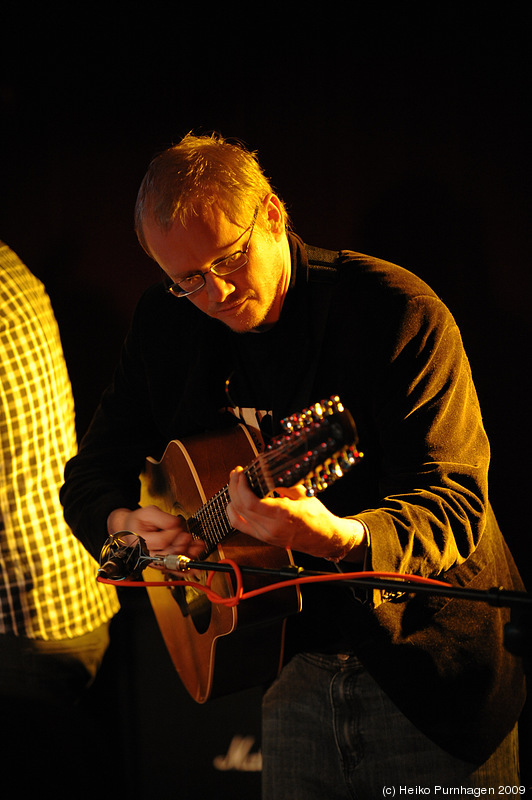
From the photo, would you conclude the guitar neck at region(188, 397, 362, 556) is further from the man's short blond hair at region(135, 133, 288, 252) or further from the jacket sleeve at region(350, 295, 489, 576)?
the man's short blond hair at region(135, 133, 288, 252)

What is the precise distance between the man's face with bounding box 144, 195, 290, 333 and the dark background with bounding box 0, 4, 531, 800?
1.96ft

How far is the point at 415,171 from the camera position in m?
2.07

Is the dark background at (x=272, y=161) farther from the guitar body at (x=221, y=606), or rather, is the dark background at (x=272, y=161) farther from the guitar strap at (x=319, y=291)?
the guitar body at (x=221, y=606)

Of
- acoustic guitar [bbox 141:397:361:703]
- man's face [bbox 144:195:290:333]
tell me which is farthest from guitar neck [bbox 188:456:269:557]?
man's face [bbox 144:195:290:333]

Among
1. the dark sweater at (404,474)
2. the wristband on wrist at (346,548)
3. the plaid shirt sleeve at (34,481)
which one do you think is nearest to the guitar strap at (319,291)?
the dark sweater at (404,474)

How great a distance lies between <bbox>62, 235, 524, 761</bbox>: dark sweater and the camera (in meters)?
1.39

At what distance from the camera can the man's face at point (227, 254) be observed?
61.1 inches

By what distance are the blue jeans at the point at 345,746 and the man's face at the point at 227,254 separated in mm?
878

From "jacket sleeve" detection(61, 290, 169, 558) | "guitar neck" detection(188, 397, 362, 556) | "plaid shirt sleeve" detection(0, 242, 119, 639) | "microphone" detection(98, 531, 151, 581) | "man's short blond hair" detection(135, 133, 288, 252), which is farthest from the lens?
"plaid shirt sleeve" detection(0, 242, 119, 639)

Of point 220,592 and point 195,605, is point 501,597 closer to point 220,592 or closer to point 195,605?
point 220,592

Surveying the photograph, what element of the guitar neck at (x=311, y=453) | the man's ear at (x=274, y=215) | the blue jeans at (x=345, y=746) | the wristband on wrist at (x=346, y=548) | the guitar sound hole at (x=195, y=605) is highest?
the man's ear at (x=274, y=215)

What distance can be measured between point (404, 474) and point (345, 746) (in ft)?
2.26

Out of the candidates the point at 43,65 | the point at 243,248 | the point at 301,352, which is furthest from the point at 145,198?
the point at 43,65

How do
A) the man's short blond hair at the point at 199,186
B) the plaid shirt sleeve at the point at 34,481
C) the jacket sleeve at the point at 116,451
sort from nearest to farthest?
the man's short blond hair at the point at 199,186 → the jacket sleeve at the point at 116,451 → the plaid shirt sleeve at the point at 34,481
